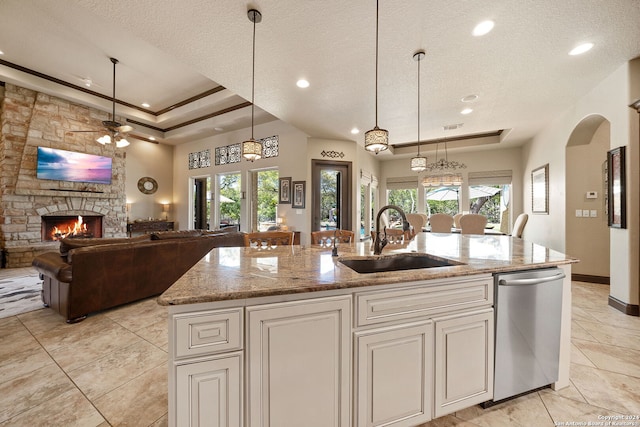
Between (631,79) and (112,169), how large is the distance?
9.16m

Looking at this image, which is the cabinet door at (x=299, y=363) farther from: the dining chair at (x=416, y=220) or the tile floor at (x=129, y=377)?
the dining chair at (x=416, y=220)

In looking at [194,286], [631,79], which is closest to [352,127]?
[631,79]

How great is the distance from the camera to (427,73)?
9.57 ft

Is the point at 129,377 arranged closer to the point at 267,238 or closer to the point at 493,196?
the point at 267,238

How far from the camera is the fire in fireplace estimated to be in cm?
516

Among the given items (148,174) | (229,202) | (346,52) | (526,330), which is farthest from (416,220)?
(148,174)

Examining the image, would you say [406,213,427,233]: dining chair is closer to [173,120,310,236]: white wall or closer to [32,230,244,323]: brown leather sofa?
[173,120,310,236]: white wall

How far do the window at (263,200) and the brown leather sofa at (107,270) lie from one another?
314cm

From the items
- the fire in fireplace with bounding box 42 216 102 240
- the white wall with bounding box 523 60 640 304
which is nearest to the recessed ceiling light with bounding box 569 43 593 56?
the white wall with bounding box 523 60 640 304

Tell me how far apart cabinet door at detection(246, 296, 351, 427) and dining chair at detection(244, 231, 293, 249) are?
4.29 ft

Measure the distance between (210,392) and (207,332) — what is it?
0.75ft

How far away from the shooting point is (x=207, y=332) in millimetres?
920

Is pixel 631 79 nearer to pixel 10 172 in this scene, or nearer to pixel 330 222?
pixel 330 222

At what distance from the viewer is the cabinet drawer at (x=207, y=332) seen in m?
0.89
